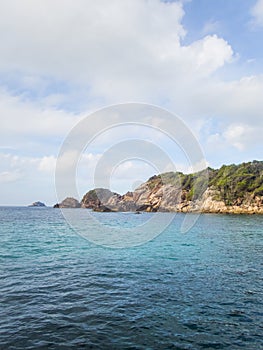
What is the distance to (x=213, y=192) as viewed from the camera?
153500mm

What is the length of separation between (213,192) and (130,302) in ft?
470

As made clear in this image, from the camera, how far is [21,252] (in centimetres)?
3459

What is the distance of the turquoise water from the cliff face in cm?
11420

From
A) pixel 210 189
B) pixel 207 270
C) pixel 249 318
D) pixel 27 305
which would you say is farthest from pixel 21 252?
pixel 210 189

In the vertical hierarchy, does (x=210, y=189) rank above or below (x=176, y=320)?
above

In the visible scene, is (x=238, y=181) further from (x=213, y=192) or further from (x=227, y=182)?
(x=213, y=192)

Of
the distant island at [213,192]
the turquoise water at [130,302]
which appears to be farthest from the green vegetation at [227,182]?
the turquoise water at [130,302]

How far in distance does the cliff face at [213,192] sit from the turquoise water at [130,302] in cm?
11420

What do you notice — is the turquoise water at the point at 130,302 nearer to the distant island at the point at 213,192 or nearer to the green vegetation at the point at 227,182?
the distant island at the point at 213,192

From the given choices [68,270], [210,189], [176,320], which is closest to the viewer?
[176,320]

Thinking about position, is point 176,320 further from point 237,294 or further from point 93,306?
point 237,294

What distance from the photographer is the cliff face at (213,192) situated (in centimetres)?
13801

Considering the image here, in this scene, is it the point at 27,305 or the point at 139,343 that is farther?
the point at 27,305

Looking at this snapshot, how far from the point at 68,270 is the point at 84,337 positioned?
13.5 meters
